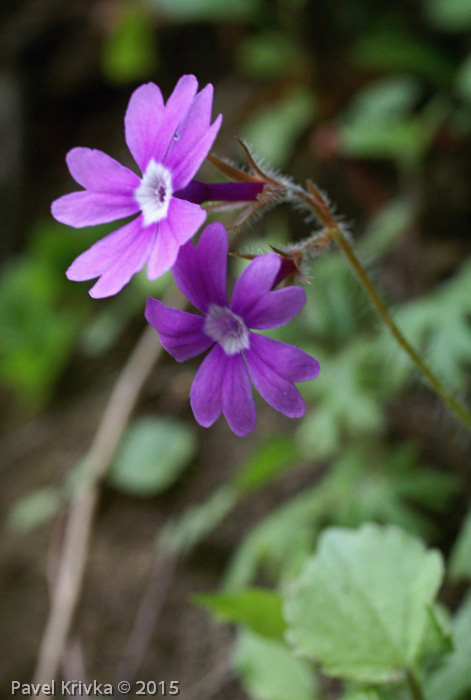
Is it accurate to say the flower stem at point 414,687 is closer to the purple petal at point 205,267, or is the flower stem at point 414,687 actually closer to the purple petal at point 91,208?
the purple petal at point 205,267

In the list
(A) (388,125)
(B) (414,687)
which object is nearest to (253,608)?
(B) (414,687)

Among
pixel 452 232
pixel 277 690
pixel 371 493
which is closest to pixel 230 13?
pixel 452 232

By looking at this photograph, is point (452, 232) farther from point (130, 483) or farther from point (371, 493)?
point (130, 483)

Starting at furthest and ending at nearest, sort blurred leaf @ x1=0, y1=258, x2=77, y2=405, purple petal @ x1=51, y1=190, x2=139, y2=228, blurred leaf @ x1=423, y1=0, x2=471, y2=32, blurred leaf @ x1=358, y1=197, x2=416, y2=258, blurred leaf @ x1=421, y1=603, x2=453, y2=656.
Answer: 1. blurred leaf @ x1=0, y1=258, x2=77, y2=405
2. blurred leaf @ x1=423, y1=0, x2=471, y2=32
3. blurred leaf @ x1=358, y1=197, x2=416, y2=258
4. blurred leaf @ x1=421, y1=603, x2=453, y2=656
5. purple petal @ x1=51, y1=190, x2=139, y2=228

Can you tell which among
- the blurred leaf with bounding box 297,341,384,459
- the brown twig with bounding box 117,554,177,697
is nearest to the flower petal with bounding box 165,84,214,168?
the blurred leaf with bounding box 297,341,384,459

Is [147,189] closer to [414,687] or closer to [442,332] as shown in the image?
[414,687]

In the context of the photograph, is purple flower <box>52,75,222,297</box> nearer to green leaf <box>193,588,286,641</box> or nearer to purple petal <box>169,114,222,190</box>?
purple petal <box>169,114,222,190</box>

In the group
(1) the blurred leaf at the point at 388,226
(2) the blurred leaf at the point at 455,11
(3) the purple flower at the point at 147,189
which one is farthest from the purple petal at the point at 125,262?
(2) the blurred leaf at the point at 455,11
